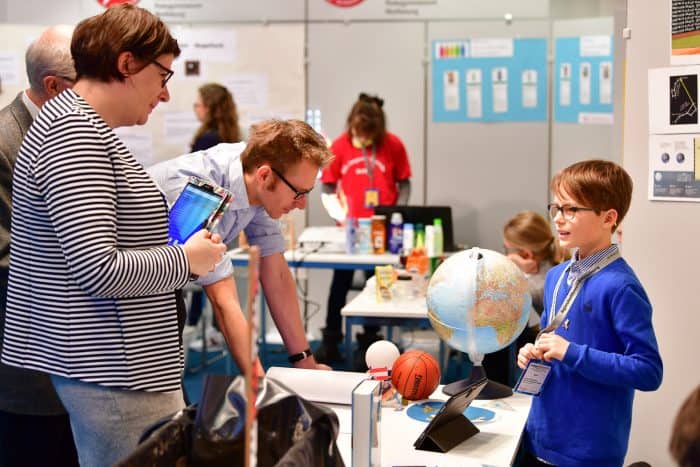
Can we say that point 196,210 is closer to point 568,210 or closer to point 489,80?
point 568,210

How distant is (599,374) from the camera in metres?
2.12

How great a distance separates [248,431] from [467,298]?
125 centimetres

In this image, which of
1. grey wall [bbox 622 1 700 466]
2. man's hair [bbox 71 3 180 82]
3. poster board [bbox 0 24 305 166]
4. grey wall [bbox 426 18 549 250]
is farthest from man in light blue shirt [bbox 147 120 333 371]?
poster board [bbox 0 24 305 166]

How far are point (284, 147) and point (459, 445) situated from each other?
2.99ft

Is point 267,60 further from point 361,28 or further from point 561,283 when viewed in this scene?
point 561,283

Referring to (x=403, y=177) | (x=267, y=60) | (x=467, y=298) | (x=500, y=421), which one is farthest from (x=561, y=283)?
(x=267, y=60)

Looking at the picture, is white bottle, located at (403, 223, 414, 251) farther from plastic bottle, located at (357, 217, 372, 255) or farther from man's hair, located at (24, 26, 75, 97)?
man's hair, located at (24, 26, 75, 97)

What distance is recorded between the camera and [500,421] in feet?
7.66

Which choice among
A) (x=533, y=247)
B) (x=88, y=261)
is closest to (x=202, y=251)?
(x=88, y=261)

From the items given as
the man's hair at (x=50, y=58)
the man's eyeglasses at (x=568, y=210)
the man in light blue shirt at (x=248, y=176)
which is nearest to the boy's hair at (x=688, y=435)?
the man's eyeglasses at (x=568, y=210)

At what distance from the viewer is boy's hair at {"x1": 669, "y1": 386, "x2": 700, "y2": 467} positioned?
1141 millimetres

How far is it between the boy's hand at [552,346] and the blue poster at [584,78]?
183 inches

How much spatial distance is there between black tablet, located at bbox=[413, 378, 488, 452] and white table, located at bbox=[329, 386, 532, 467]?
0.02m

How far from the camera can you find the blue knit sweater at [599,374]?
2.11 metres
